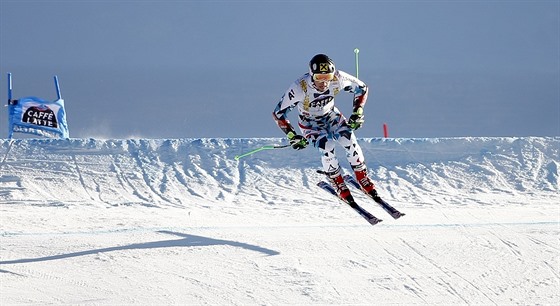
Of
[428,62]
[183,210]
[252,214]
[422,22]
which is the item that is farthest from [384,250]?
[422,22]

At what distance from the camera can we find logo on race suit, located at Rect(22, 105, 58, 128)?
11.9 metres

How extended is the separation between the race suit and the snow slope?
72 cm

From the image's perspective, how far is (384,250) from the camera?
705cm

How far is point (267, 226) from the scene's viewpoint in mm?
8039

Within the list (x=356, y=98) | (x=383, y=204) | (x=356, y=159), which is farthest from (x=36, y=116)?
(x=383, y=204)

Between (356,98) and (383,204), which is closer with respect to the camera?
(383,204)

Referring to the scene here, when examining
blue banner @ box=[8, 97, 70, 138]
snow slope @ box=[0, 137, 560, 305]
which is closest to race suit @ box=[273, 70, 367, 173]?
snow slope @ box=[0, 137, 560, 305]

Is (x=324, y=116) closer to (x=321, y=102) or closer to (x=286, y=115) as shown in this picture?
(x=321, y=102)

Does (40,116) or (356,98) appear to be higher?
(40,116)

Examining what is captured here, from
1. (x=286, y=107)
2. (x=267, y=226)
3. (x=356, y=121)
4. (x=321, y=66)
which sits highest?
(x=321, y=66)

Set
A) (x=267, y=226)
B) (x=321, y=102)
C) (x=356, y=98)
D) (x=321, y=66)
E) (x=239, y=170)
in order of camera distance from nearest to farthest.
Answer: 1. (x=321, y=66)
2. (x=267, y=226)
3. (x=321, y=102)
4. (x=356, y=98)
5. (x=239, y=170)

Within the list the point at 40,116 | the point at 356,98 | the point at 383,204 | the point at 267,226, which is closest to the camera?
the point at 383,204

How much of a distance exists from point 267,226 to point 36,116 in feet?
17.5

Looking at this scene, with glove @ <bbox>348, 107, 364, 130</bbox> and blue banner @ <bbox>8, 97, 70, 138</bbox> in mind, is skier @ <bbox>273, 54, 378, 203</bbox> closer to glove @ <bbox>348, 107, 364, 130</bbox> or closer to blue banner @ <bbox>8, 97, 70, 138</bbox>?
glove @ <bbox>348, 107, 364, 130</bbox>
